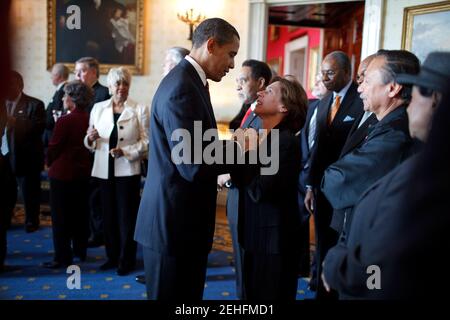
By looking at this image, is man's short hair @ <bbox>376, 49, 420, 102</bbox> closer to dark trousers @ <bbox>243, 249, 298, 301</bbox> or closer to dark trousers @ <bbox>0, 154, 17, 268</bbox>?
dark trousers @ <bbox>243, 249, 298, 301</bbox>

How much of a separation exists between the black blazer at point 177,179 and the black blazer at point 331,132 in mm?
1465

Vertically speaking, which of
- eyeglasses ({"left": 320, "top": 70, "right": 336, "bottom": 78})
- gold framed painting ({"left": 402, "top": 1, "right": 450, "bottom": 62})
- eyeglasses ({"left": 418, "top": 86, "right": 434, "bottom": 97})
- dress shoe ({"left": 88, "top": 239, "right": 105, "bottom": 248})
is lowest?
dress shoe ({"left": 88, "top": 239, "right": 105, "bottom": 248})

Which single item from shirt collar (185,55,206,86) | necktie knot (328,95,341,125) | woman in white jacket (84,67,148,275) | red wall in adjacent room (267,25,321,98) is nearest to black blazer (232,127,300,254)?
shirt collar (185,55,206,86)

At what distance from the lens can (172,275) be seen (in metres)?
2.02

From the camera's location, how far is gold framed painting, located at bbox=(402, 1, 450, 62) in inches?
181

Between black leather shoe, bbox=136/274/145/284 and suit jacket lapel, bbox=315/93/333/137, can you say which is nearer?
suit jacket lapel, bbox=315/93/333/137

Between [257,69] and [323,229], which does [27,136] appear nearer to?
[257,69]

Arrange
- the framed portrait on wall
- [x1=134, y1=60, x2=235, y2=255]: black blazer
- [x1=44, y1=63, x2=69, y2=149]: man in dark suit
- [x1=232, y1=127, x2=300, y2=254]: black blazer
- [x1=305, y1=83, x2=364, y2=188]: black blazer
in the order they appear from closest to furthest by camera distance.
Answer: [x1=134, y1=60, x2=235, y2=255]: black blazer < [x1=232, y1=127, x2=300, y2=254]: black blazer < [x1=305, y1=83, x2=364, y2=188]: black blazer < [x1=44, y1=63, x2=69, y2=149]: man in dark suit < the framed portrait on wall

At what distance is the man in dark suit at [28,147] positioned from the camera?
14.5ft

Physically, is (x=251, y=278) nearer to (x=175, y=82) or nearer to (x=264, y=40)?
(x=175, y=82)

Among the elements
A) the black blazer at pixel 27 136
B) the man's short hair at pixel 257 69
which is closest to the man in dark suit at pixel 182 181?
the man's short hair at pixel 257 69

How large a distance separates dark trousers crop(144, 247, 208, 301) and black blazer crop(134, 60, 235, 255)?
55 mm
